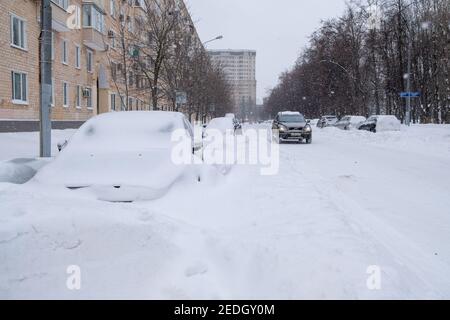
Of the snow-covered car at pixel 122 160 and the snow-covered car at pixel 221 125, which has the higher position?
the snow-covered car at pixel 221 125

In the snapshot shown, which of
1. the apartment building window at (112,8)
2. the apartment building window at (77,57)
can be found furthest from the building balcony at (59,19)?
the apartment building window at (112,8)

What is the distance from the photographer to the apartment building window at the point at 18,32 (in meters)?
21.6

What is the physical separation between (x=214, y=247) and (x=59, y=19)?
24685mm

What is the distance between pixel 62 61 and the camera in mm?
27438

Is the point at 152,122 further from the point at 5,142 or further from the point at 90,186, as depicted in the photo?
the point at 5,142

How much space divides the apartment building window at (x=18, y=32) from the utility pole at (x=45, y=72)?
13.7m

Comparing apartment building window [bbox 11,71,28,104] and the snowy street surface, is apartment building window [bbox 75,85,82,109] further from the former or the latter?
the snowy street surface

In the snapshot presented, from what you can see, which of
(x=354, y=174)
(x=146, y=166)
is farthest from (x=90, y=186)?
(x=354, y=174)

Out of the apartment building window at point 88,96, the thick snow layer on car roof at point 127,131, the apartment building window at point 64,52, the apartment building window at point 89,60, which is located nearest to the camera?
the thick snow layer on car roof at point 127,131

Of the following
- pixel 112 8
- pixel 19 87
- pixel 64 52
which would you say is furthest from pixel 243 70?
pixel 19 87

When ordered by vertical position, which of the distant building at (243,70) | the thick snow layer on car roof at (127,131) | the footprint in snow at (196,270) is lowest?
the footprint in snow at (196,270)

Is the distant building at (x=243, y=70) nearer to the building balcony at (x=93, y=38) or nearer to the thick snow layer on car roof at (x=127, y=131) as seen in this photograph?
the building balcony at (x=93, y=38)

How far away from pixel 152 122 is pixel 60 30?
22.1 meters

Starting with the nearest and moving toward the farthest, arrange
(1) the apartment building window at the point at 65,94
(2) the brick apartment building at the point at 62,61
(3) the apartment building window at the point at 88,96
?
(2) the brick apartment building at the point at 62,61 → (1) the apartment building window at the point at 65,94 → (3) the apartment building window at the point at 88,96
